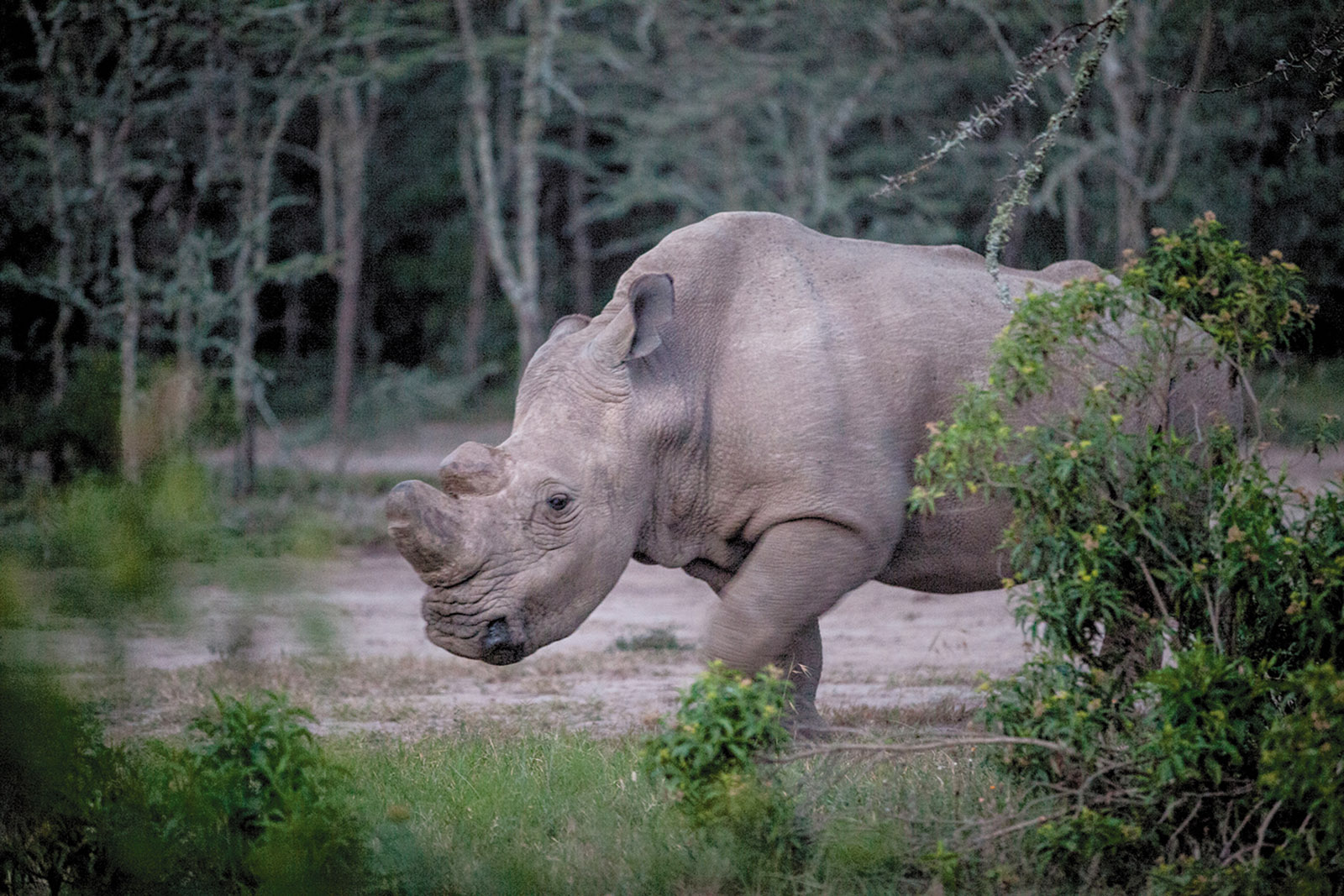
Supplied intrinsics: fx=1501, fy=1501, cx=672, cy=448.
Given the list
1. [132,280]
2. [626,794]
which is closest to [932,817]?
[626,794]

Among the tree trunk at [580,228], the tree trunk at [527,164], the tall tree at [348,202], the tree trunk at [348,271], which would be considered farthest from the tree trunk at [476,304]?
the tree trunk at [527,164]


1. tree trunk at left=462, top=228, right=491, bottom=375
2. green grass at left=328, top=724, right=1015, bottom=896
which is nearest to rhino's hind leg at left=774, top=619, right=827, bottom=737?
green grass at left=328, top=724, right=1015, bottom=896

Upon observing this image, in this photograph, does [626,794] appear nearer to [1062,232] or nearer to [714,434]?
[714,434]

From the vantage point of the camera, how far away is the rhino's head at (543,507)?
5207 millimetres

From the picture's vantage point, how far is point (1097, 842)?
415cm

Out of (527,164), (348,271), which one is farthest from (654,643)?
(348,271)

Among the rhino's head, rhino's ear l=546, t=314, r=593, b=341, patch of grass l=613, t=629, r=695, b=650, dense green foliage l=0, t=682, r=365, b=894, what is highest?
rhino's ear l=546, t=314, r=593, b=341

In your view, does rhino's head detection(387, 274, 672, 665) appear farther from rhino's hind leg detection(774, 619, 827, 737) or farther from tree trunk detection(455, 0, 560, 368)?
tree trunk detection(455, 0, 560, 368)

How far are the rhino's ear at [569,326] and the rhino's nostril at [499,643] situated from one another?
1258mm

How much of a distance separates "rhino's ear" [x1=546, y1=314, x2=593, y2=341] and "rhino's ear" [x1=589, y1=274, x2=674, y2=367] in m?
0.39

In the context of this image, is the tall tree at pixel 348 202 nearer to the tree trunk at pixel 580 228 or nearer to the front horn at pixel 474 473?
the tree trunk at pixel 580 228

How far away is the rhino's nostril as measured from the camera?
5246 millimetres

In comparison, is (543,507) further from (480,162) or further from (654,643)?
(480,162)

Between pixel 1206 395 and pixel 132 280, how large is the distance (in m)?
10.5
